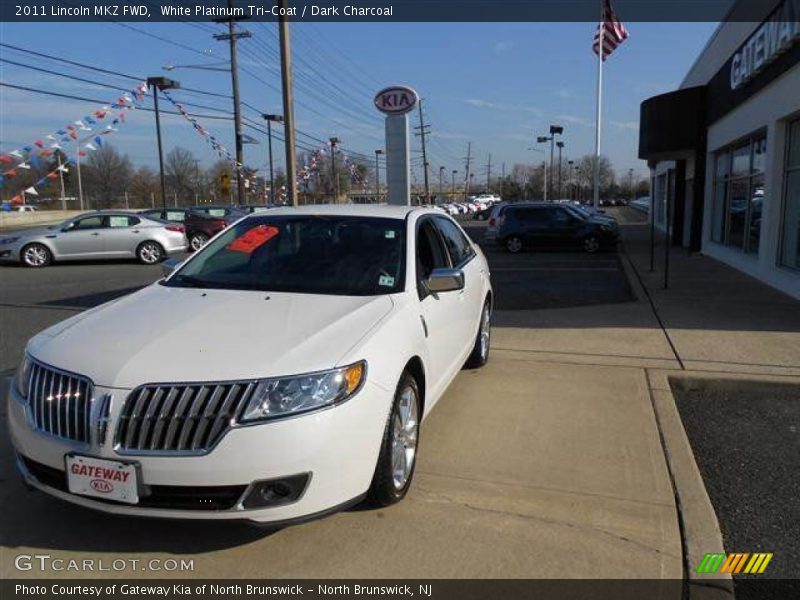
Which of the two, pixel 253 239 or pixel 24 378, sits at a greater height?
pixel 253 239

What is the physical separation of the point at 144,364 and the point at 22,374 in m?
0.84

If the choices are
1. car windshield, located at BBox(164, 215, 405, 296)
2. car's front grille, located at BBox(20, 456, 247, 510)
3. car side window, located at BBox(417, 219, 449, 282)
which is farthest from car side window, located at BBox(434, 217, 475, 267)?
car's front grille, located at BBox(20, 456, 247, 510)

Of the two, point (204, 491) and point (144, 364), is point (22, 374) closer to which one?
point (144, 364)

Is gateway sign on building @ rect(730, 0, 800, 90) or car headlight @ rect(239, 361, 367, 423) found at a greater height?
gateway sign on building @ rect(730, 0, 800, 90)

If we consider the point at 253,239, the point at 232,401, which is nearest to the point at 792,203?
the point at 253,239

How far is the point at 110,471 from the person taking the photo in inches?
109

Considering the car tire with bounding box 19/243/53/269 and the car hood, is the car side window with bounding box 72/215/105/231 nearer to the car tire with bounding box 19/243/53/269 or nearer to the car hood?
the car tire with bounding box 19/243/53/269

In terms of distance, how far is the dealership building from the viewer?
10.6 metres

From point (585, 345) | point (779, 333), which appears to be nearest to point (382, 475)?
point (585, 345)

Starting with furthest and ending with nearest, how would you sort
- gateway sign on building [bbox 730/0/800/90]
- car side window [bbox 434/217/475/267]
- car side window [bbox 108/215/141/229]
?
1. car side window [bbox 108/215/141/229]
2. gateway sign on building [bbox 730/0/800/90]
3. car side window [bbox 434/217/475/267]

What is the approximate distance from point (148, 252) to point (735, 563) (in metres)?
16.8

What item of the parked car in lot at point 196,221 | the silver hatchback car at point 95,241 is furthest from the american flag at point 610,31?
the silver hatchback car at point 95,241

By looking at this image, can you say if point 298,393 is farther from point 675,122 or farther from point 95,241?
point 675,122

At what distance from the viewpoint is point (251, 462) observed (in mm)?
2723
